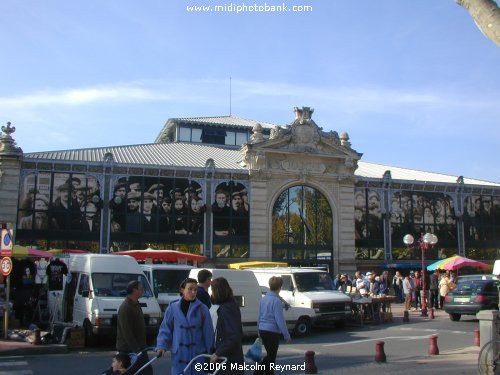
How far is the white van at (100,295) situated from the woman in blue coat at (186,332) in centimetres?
949

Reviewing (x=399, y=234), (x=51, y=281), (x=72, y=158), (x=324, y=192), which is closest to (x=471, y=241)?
(x=399, y=234)

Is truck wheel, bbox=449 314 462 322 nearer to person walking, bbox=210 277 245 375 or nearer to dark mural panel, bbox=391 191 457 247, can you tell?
dark mural panel, bbox=391 191 457 247

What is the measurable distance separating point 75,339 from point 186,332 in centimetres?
1005

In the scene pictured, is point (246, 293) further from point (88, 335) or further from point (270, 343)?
point (270, 343)

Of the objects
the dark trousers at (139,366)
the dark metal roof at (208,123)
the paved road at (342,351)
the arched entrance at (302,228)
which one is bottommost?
the paved road at (342,351)

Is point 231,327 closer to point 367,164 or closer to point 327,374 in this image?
point 327,374

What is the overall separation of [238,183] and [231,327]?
2683cm

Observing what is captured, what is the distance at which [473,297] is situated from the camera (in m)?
21.7

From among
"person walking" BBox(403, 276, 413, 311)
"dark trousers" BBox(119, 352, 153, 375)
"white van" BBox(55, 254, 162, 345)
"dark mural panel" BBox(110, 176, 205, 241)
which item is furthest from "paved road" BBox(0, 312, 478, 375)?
"dark mural panel" BBox(110, 176, 205, 241)

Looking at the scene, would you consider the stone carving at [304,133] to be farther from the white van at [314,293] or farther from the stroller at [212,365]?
the stroller at [212,365]

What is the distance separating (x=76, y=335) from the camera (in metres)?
15.8

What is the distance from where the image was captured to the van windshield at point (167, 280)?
1923 centimetres

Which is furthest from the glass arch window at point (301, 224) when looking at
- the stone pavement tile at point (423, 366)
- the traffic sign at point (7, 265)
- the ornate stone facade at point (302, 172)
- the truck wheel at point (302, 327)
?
the stone pavement tile at point (423, 366)

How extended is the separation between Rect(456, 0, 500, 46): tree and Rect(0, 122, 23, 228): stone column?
27.1m
